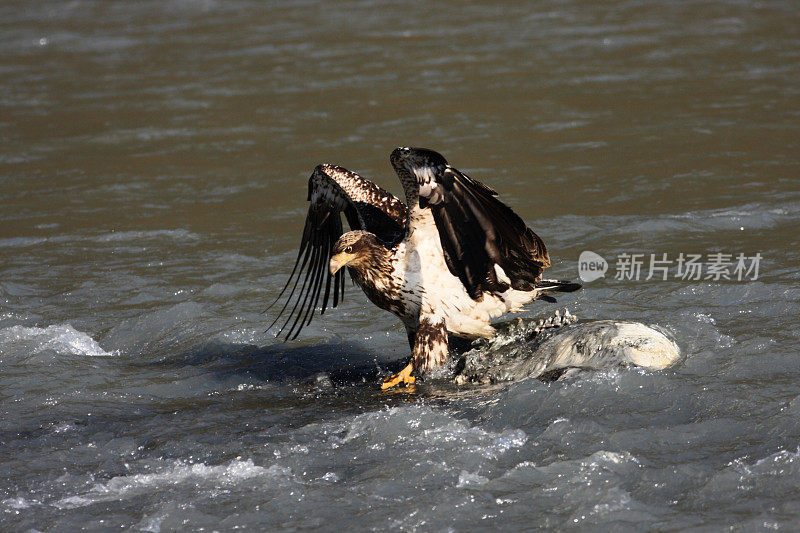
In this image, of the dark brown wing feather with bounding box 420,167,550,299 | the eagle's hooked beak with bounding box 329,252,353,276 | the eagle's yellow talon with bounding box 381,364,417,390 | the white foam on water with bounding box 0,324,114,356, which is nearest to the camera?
the dark brown wing feather with bounding box 420,167,550,299

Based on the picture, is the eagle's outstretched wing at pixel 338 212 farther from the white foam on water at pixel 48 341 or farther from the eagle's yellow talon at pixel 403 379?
the white foam on water at pixel 48 341

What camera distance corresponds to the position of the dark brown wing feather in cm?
510

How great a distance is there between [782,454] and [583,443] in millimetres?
860

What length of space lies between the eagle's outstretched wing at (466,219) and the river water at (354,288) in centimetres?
74

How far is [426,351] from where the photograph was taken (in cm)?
559

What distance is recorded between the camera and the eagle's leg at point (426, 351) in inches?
220

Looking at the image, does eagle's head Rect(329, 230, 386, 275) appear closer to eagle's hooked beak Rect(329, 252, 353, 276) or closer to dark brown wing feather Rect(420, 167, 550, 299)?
eagle's hooked beak Rect(329, 252, 353, 276)

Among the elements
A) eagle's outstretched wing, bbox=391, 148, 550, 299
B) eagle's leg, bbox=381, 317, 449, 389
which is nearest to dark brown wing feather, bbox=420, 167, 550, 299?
eagle's outstretched wing, bbox=391, 148, 550, 299

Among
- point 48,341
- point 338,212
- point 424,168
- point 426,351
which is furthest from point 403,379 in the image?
point 48,341

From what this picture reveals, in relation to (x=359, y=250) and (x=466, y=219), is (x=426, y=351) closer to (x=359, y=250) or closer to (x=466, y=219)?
(x=359, y=250)

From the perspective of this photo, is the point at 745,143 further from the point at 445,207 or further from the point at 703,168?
the point at 445,207

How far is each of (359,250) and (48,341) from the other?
2470mm

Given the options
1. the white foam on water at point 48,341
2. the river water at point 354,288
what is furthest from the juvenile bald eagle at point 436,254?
the white foam on water at point 48,341

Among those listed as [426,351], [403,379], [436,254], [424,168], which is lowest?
[403,379]
